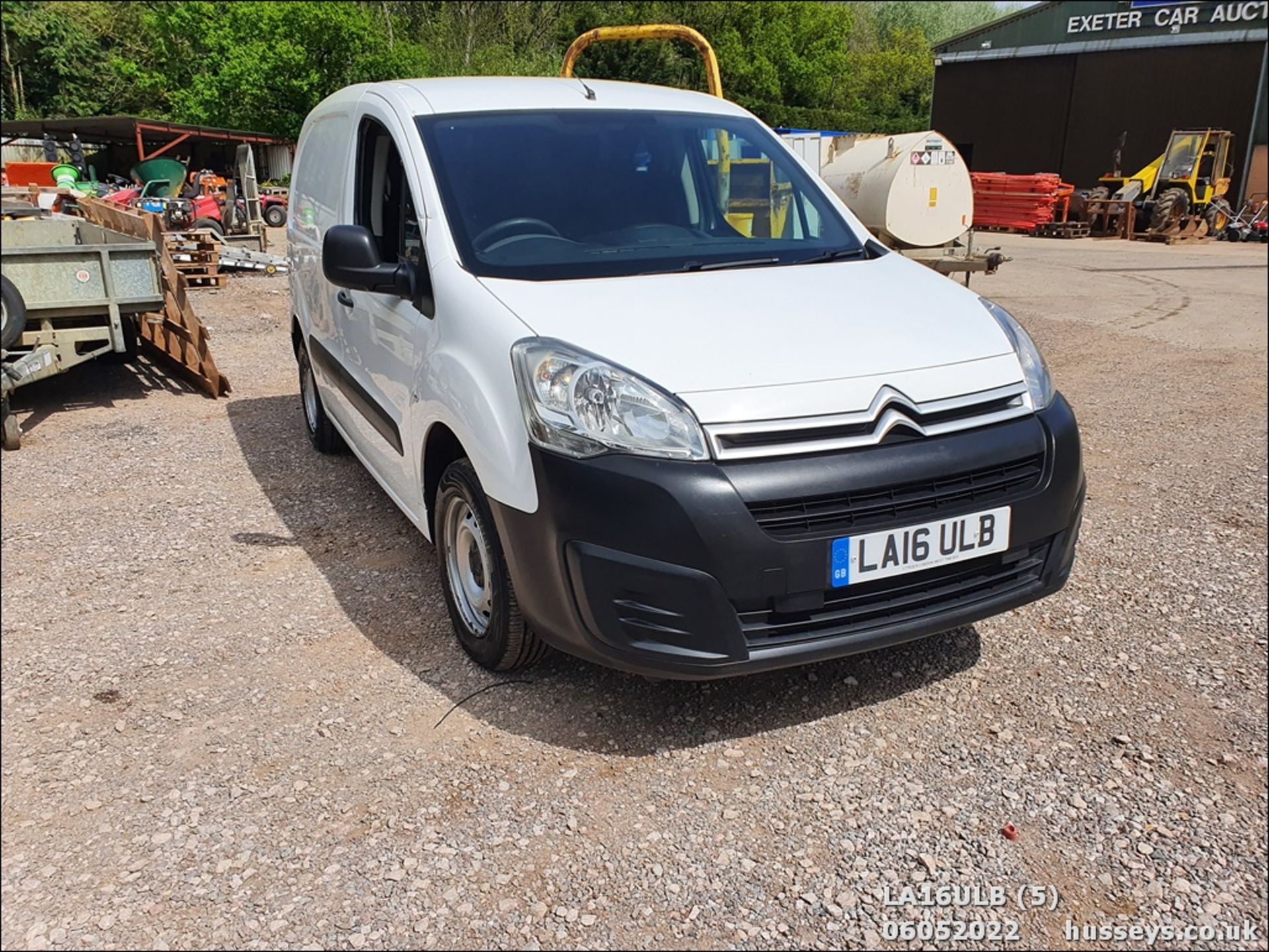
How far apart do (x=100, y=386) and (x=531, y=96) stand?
426cm

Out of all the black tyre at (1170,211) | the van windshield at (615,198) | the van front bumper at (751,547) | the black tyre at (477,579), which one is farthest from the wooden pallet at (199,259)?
the black tyre at (1170,211)

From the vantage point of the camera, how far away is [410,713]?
2795 millimetres

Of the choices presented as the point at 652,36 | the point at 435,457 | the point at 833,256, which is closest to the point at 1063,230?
the point at 652,36

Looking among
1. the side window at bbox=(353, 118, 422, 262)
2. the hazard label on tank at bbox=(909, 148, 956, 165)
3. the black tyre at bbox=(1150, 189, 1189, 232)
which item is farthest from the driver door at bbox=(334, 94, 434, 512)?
the black tyre at bbox=(1150, 189, 1189, 232)

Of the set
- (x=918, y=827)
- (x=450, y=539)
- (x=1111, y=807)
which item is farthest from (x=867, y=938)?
(x=450, y=539)

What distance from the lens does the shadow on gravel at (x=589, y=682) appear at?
2.74m

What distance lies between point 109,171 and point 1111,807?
3119 cm

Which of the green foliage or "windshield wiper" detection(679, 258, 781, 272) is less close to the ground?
the green foliage

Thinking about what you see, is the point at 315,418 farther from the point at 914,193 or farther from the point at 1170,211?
the point at 1170,211

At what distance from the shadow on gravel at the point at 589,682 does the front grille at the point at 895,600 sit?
0.46 metres

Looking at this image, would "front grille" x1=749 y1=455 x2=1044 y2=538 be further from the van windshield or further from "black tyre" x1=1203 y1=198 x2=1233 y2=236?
"black tyre" x1=1203 y1=198 x2=1233 y2=236

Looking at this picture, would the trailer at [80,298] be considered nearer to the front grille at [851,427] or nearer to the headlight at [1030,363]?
the front grille at [851,427]

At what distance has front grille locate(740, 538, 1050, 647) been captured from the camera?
2393 mm

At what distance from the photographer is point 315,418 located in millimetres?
5289
